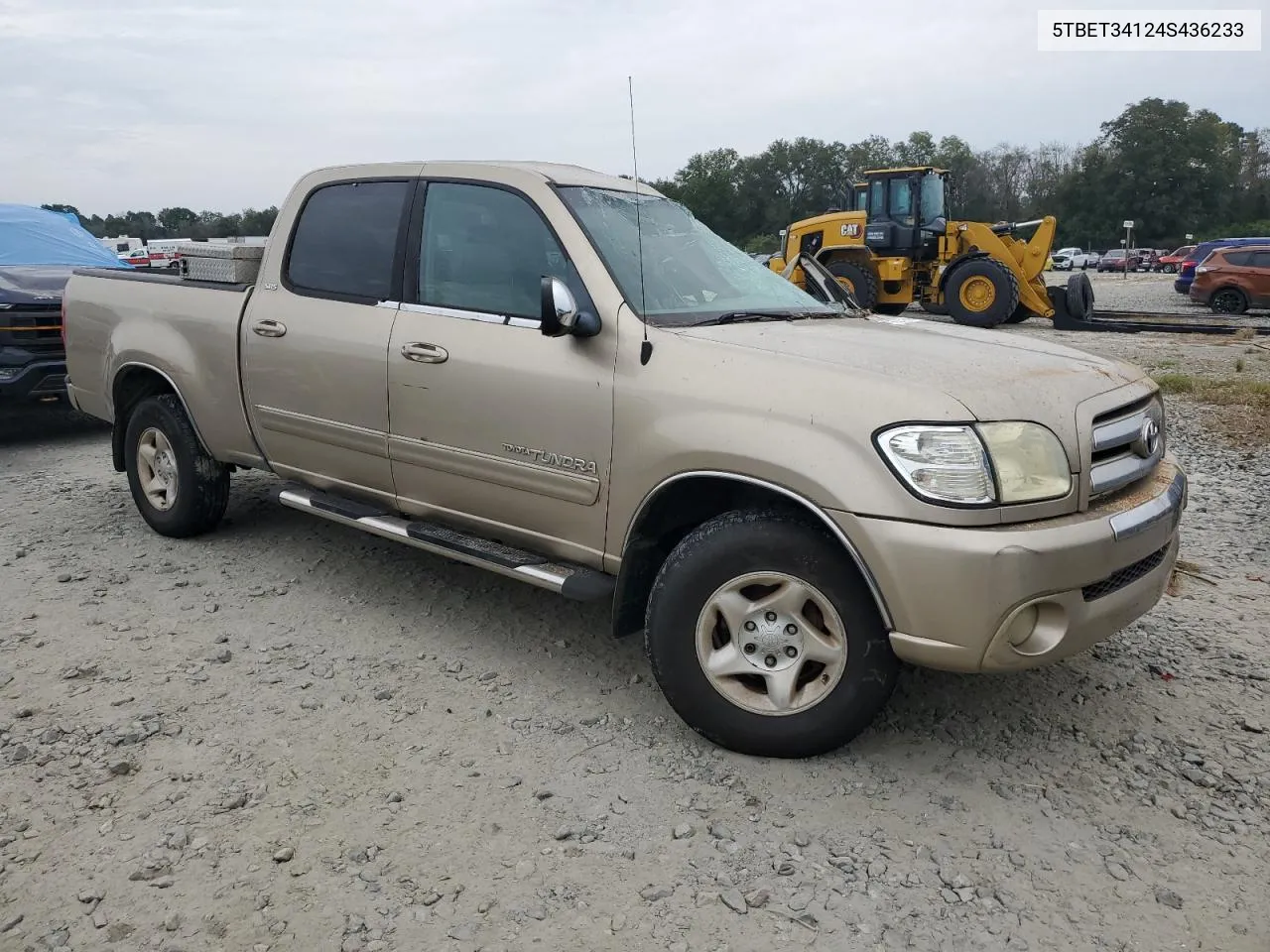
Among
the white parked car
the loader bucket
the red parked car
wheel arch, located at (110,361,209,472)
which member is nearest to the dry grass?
the loader bucket

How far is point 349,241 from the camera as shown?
4.28 m

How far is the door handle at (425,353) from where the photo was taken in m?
3.72

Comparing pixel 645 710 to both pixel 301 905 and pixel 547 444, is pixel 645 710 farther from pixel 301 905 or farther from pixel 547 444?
pixel 301 905

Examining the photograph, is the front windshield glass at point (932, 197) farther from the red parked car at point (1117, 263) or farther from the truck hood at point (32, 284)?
the red parked car at point (1117, 263)

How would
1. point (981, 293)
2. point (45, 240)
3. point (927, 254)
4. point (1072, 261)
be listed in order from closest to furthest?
point (45, 240) → point (981, 293) → point (927, 254) → point (1072, 261)

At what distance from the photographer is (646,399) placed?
319cm

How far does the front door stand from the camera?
11.1 ft

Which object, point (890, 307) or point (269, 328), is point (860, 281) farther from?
point (269, 328)

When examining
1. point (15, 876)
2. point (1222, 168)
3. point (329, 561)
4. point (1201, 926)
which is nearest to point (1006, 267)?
point (329, 561)

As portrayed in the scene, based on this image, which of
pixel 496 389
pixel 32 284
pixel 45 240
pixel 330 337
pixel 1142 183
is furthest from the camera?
pixel 1142 183

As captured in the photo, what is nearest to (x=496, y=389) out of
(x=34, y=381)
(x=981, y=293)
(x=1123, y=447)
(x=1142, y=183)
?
(x=1123, y=447)

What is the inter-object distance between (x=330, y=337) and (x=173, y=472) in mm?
1649

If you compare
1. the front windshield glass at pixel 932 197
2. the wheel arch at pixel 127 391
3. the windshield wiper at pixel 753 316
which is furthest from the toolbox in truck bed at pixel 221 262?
the front windshield glass at pixel 932 197

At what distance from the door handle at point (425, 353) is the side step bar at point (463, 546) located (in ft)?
2.24
